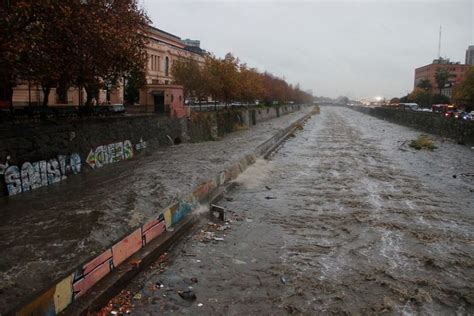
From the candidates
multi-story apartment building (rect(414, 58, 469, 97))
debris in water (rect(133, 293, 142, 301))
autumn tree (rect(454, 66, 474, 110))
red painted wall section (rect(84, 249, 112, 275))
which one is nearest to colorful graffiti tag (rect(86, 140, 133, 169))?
red painted wall section (rect(84, 249, 112, 275))

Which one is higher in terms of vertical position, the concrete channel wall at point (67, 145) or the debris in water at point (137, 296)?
the concrete channel wall at point (67, 145)

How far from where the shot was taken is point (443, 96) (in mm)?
108312

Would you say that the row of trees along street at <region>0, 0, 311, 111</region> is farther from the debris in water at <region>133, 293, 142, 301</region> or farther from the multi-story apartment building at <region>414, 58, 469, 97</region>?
the multi-story apartment building at <region>414, 58, 469, 97</region>

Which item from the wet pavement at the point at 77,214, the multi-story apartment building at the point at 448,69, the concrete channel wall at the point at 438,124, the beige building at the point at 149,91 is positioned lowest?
Answer: the wet pavement at the point at 77,214

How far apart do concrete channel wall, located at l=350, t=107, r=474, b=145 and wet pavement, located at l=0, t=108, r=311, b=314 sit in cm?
2929

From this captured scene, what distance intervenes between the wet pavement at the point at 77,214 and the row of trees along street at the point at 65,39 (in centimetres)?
460

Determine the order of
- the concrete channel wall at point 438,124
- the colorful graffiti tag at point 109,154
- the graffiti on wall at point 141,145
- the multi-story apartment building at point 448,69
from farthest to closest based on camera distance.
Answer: the multi-story apartment building at point 448,69 → the concrete channel wall at point 438,124 → the graffiti on wall at point 141,145 → the colorful graffiti tag at point 109,154

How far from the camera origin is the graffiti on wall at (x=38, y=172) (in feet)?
55.0

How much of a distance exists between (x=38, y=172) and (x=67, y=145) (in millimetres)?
2572

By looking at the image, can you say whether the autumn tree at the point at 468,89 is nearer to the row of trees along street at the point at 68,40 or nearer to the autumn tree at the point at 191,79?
the autumn tree at the point at 191,79

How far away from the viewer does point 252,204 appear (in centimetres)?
1728

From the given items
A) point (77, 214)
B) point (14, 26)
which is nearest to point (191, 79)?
point (14, 26)

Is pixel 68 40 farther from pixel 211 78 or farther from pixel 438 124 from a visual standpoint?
pixel 438 124

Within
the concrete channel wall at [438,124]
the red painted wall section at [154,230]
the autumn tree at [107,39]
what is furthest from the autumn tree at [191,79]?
the red painted wall section at [154,230]
